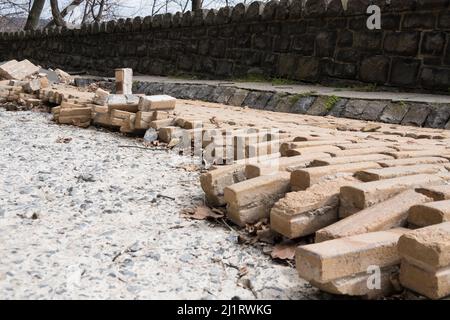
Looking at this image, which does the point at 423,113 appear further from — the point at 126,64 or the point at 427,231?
the point at 126,64

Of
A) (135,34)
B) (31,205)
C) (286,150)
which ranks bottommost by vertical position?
(31,205)

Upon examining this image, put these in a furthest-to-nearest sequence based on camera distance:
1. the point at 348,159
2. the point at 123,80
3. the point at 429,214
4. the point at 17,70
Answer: the point at 17,70 < the point at 123,80 < the point at 348,159 < the point at 429,214

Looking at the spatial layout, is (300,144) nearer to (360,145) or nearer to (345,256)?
(360,145)

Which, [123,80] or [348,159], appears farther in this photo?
[123,80]

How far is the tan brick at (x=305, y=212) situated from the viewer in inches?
61.2

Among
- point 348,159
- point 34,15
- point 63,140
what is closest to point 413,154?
point 348,159

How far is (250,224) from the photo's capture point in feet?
5.87

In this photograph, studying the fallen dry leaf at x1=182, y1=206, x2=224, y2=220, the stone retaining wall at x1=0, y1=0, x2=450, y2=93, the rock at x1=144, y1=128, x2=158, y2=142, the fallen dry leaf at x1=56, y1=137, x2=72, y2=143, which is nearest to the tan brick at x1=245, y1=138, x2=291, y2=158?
the fallen dry leaf at x1=182, y1=206, x2=224, y2=220

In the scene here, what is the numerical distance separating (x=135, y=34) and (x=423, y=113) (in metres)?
6.92

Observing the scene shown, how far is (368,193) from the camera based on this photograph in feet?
5.07

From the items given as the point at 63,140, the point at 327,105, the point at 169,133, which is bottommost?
the point at 63,140

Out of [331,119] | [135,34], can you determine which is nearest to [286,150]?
[331,119]

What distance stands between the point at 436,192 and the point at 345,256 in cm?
50

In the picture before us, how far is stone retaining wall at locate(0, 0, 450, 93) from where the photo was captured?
4.98m
